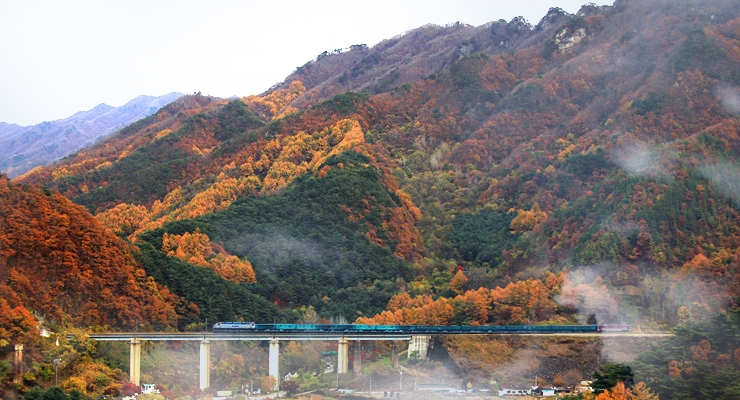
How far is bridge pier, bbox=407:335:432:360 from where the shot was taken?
60.6 metres

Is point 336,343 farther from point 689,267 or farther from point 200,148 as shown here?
point 200,148

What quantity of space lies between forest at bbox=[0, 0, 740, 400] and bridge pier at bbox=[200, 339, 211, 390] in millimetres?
1049

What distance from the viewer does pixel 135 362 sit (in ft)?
178

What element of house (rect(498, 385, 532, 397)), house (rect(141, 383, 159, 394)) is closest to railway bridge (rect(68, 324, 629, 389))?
house (rect(141, 383, 159, 394))

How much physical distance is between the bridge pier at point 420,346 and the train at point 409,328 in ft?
1.96

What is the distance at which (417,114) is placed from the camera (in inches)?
4690

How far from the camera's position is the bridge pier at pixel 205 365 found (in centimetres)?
5588

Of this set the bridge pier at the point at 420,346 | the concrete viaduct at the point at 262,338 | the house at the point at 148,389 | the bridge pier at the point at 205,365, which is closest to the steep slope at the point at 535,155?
the bridge pier at the point at 420,346

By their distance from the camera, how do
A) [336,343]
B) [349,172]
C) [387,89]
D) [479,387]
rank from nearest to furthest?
[479,387] → [336,343] → [349,172] → [387,89]

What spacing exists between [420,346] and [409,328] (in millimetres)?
2031

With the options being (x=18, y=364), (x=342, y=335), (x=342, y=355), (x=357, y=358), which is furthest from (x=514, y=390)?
(x=18, y=364)

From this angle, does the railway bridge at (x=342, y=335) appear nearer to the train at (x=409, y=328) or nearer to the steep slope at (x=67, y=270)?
the train at (x=409, y=328)

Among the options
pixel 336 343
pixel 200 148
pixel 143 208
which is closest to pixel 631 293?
pixel 336 343

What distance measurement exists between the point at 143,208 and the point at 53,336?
47.9 m
